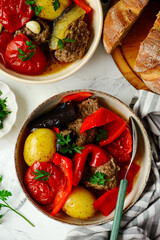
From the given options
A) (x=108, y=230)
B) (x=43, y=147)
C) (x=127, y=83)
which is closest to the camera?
(x=43, y=147)

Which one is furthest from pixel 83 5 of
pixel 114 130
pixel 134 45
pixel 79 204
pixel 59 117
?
pixel 79 204

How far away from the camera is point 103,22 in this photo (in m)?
2.66

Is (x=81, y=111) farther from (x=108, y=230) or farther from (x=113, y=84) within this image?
(x=108, y=230)

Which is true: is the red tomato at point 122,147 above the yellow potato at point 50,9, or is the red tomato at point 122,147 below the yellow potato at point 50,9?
below

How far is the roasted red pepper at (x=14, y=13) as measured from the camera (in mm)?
2531

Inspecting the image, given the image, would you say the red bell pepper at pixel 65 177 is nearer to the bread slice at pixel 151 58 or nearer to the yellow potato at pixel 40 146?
the yellow potato at pixel 40 146

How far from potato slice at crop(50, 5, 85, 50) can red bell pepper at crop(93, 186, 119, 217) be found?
1.20 m

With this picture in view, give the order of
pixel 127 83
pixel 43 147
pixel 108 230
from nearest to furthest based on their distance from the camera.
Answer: pixel 43 147
pixel 108 230
pixel 127 83

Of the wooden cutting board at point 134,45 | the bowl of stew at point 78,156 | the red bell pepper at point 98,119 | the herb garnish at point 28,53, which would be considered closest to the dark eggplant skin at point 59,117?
the bowl of stew at point 78,156

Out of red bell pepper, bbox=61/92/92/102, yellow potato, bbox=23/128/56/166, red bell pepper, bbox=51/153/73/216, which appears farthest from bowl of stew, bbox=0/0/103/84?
red bell pepper, bbox=51/153/73/216

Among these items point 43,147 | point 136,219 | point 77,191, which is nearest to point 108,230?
point 136,219

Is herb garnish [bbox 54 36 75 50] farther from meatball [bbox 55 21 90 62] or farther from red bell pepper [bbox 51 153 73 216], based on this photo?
red bell pepper [bbox 51 153 73 216]

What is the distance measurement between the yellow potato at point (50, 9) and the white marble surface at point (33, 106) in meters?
0.44

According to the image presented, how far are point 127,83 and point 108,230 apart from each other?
1.19m
